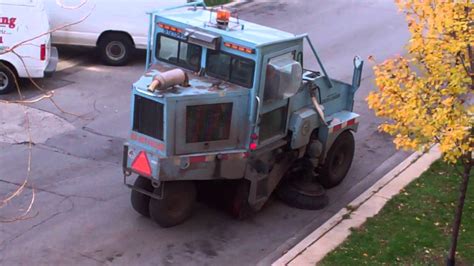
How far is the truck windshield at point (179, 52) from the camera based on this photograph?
9.88 meters

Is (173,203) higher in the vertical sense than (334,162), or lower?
lower

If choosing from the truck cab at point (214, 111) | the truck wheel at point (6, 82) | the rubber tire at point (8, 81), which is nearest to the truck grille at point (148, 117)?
the truck cab at point (214, 111)

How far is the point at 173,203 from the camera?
9758 millimetres

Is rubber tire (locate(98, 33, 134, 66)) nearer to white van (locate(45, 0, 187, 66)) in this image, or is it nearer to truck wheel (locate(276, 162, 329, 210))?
white van (locate(45, 0, 187, 66))

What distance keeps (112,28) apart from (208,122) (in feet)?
27.4

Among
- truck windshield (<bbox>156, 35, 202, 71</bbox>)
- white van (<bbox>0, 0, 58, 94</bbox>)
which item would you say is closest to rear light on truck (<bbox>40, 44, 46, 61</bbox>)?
white van (<bbox>0, 0, 58, 94</bbox>)

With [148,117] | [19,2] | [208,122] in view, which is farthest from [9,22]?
[208,122]

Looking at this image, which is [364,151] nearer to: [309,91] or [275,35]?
[309,91]

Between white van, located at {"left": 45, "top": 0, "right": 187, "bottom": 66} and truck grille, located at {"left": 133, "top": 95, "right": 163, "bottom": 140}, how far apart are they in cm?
782

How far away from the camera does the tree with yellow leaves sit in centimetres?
733

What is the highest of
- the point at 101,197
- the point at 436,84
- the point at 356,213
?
the point at 436,84

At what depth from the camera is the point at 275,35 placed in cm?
984

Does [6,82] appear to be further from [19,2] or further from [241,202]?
[241,202]

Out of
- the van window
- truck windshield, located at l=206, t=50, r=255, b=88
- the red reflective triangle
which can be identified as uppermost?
truck windshield, located at l=206, t=50, r=255, b=88
